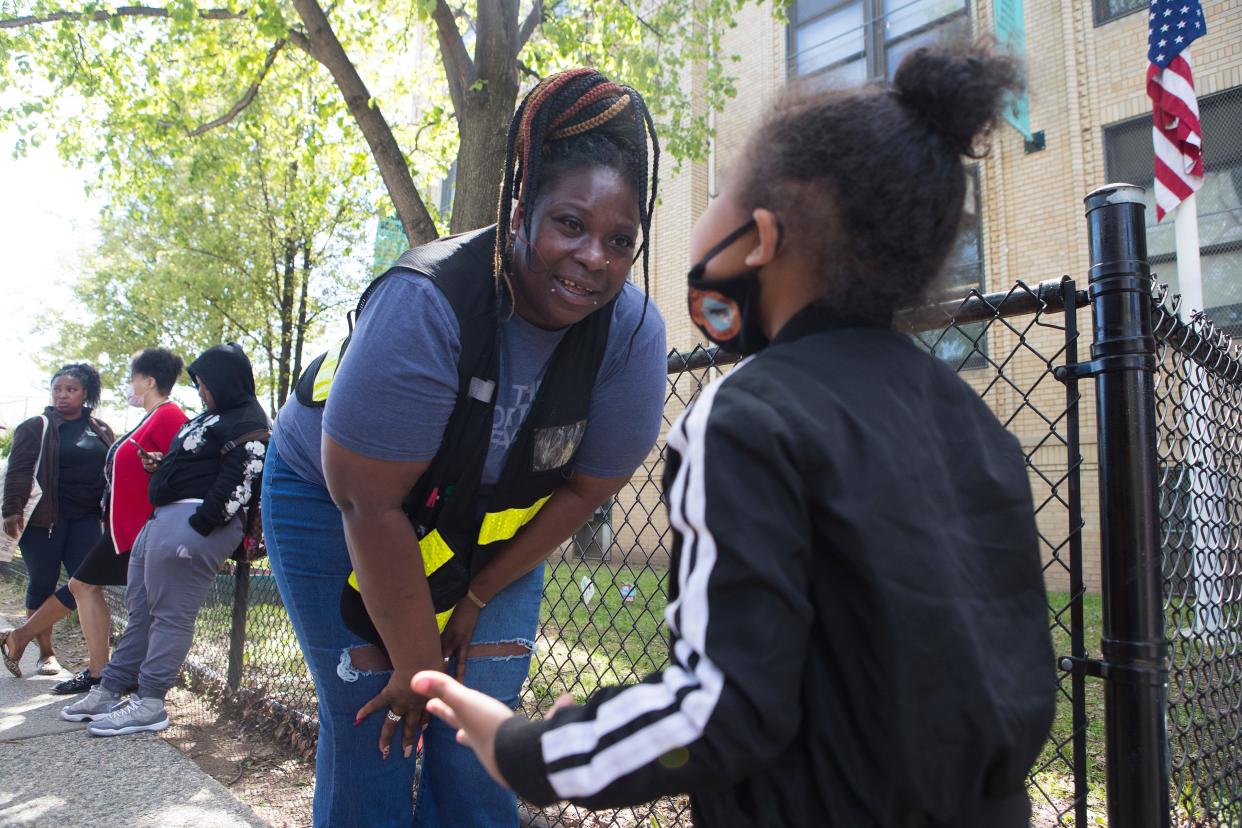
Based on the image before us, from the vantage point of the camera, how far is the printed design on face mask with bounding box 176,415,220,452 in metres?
4.57

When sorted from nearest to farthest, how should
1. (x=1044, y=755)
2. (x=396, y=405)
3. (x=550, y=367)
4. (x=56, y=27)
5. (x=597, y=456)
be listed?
(x=396, y=405) → (x=550, y=367) → (x=597, y=456) → (x=1044, y=755) → (x=56, y=27)

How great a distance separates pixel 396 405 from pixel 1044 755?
378 centimetres

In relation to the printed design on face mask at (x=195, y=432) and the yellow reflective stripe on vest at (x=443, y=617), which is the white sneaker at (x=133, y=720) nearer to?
the printed design on face mask at (x=195, y=432)

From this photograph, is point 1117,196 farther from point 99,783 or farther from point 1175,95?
point 1175,95

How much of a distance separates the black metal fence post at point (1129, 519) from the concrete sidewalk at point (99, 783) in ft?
9.73

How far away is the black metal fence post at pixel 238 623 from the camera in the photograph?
4879mm

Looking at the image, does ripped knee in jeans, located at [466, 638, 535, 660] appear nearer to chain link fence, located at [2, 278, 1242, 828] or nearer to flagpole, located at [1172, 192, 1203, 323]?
chain link fence, located at [2, 278, 1242, 828]

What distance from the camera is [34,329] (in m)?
25.7

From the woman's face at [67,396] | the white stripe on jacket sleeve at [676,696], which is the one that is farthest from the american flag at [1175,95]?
the woman's face at [67,396]

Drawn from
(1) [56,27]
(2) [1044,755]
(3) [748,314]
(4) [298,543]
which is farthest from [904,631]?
(1) [56,27]

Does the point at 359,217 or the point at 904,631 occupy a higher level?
the point at 359,217

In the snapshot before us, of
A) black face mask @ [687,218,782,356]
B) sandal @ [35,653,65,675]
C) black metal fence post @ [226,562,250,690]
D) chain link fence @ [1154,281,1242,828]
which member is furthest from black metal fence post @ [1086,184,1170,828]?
sandal @ [35,653,65,675]

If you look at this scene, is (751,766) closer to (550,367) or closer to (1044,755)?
(550,367)

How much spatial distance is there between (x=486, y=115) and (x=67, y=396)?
12.3 ft
